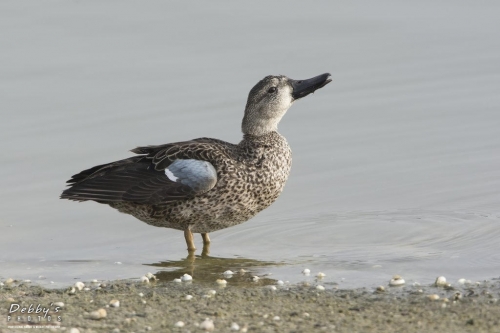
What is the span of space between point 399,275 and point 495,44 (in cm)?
683

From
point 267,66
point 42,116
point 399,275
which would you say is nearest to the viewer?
point 399,275

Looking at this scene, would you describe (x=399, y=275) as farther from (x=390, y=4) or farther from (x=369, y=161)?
(x=390, y=4)

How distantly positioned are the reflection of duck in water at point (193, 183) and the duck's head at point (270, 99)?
Answer: 0.76 feet

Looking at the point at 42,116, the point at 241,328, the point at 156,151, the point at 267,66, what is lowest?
the point at 241,328

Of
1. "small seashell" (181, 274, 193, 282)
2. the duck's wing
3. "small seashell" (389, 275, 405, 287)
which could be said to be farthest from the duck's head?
"small seashell" (389, 275, 405, 287)

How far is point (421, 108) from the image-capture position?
1191cm

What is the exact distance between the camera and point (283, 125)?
456 inches

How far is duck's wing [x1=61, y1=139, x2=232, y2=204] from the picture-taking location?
8219mm

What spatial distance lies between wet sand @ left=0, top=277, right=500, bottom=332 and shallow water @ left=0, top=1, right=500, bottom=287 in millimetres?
599

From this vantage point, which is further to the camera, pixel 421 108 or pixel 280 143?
pixel 421 108

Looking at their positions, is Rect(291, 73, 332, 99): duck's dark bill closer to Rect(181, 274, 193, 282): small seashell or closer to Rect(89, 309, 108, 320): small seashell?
Rect(181, 274, 193, 282): small seashell

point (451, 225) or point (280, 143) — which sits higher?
point (280, 143)

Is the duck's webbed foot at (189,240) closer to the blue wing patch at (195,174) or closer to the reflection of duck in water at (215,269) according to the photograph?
the reflection of duck in water at (215,269)

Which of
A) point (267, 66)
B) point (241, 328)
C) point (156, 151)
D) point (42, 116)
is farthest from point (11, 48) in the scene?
point (241, 328)
